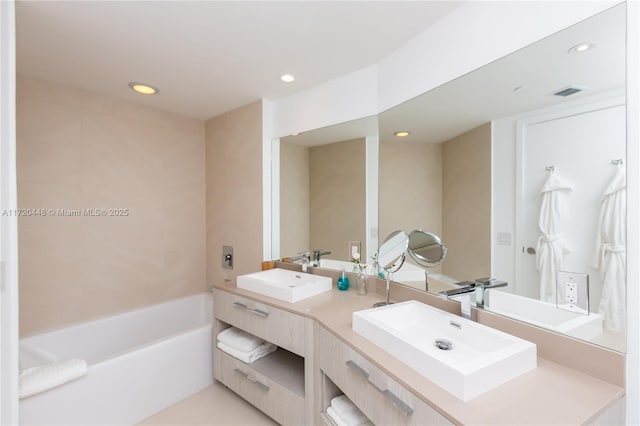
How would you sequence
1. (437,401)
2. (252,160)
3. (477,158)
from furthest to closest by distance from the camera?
(252,160)
(477,158)
(437,401)

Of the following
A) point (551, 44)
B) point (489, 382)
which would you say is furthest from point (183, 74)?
point (489, 382)

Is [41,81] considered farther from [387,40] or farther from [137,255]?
[387,40]

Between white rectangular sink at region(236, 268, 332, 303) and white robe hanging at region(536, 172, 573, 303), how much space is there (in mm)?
1168

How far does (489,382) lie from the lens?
2.84 feet

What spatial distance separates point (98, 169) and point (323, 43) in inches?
79.8

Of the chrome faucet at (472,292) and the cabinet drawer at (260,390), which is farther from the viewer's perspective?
the cabinet drawer at (260,390)

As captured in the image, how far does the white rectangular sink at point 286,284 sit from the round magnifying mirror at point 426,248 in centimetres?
64

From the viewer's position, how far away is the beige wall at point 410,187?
160 centimetres

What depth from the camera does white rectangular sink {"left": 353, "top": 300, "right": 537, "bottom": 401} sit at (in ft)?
2.78

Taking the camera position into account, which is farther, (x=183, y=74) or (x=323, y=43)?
(x=183, y=74)

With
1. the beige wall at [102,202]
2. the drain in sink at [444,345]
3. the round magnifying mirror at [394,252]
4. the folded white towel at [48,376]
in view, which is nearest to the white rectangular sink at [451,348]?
the drain in sink at [444,345]

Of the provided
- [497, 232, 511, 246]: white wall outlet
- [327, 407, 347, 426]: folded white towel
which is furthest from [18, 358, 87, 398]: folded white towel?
[497, 232, 511, 246]: white wall outlet

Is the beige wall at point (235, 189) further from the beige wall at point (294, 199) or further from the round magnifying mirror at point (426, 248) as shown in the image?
the round magnifying mirror at point (426, 248)

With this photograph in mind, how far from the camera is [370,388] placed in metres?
1.09
